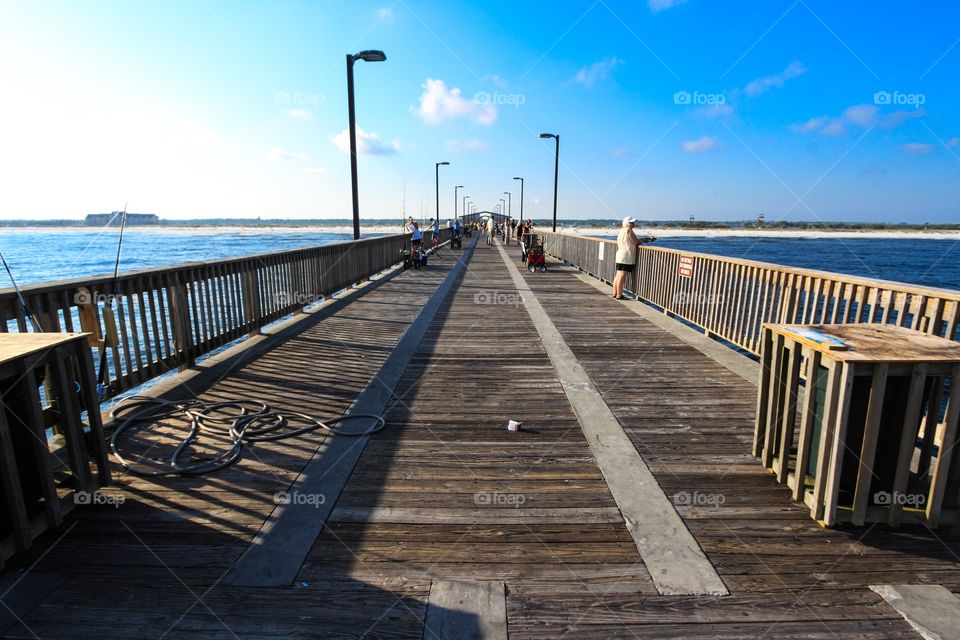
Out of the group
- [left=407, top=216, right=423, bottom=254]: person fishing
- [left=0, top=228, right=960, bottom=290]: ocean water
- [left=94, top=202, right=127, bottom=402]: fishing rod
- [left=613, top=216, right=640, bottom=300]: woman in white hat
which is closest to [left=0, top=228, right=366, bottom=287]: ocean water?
[left=0, top=228, right=960, bottom=290]: ocean water

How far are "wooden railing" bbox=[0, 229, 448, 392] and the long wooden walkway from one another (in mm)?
687

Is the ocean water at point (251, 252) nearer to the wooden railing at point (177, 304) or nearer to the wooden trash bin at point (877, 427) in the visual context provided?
the wooden railing at point (177, 304)

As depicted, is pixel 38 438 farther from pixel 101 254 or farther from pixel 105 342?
pixel 101 254

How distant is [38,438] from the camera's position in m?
2.70

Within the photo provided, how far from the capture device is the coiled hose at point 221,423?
367 cm

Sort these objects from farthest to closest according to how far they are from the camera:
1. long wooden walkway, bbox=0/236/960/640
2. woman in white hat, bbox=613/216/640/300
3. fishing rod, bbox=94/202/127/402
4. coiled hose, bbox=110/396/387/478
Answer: woman in white hat, bbox=613/216/640/300, fishing rod, bbox=94/202/127/402, coiled hose, bbox=110/396/387/478, long wooden walkway, bbox=0/236/960/640

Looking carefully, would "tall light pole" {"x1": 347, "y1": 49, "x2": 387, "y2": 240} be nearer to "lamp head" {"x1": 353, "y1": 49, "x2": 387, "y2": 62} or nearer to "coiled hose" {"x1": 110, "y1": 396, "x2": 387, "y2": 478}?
"lamp head" {"x1": 353, "y1": 49, "x2": 387, "y2": 62}

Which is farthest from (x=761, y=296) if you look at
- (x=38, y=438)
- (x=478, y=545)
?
(x=38, y=438)

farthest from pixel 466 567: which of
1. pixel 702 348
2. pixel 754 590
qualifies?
pixel 702 348

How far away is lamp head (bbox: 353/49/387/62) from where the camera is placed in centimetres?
1279

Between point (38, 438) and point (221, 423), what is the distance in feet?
5.42

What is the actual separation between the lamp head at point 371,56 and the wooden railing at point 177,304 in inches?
226

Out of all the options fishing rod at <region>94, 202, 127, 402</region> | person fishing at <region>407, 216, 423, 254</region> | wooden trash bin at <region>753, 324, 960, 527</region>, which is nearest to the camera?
wooden trash bin at <region>753, 324, 960, 527</region>

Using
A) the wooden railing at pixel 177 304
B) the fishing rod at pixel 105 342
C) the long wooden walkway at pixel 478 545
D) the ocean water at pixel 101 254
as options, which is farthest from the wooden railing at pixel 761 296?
the ocean water at pixel 101 254
